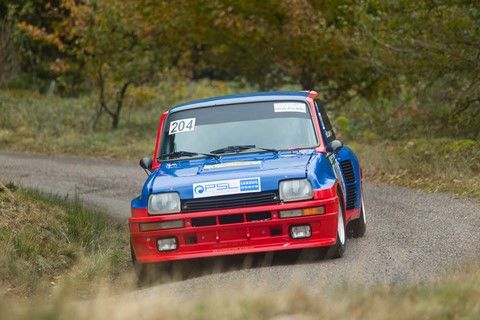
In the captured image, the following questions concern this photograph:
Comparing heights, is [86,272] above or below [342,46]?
above

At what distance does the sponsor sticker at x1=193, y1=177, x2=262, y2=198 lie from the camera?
9898 mm

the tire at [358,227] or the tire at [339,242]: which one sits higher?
the tire at [339,242]

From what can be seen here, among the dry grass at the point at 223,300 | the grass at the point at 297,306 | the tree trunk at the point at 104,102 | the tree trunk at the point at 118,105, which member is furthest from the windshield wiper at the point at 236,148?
the tree trunk at the point at 118,105

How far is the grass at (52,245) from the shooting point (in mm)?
10516

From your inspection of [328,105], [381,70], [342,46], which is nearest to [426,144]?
[381,70]

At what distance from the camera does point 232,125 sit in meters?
11.3

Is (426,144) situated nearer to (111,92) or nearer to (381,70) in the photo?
(381,70)

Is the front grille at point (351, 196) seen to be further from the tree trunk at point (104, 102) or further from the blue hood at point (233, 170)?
the tree trunk at point (104, 102)

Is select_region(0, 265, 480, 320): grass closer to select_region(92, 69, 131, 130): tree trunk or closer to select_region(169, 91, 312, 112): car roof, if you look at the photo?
select_region(169, 91, 312, 112): car roof

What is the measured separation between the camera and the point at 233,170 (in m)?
10.2

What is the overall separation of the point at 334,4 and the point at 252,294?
703 inches

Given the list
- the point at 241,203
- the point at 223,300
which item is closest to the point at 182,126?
the point at 241,203

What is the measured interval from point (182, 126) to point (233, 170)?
1480 mm

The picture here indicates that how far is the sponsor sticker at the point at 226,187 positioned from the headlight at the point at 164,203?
0.63 feet
